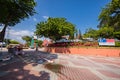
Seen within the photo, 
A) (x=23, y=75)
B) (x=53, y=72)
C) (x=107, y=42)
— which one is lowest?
(x=53, y=72)

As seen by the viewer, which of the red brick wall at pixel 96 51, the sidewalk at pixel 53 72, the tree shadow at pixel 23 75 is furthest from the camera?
the red brick wall at pixel 96 51

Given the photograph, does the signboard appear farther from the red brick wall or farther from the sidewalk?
the sidewalk

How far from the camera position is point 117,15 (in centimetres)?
2364

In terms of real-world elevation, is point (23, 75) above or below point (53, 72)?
above

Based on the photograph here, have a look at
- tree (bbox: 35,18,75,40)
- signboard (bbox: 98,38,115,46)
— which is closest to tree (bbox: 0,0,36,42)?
tree (bbox: 35,18,75,40)

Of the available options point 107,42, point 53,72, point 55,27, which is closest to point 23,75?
point 53,72

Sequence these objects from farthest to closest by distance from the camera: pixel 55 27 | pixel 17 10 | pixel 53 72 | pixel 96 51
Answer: pixel 55 27 < pixel 96 51 < pixel 17 10 < pixel 53 72

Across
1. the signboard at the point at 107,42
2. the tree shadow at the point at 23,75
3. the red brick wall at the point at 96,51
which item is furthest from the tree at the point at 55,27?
the tree shadow at the point at 23,75

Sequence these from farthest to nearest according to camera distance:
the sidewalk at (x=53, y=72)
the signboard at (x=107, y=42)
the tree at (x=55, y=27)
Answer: the tree at (x=55, y=27)
the signboard at (x=107, y=42)
the sidewalk at (x=53, y=72)

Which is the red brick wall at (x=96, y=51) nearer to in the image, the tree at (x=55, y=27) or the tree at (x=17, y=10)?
the tree at (x=55, y=27)

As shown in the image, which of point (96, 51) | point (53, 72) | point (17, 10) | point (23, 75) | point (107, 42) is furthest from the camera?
point (107, 42)

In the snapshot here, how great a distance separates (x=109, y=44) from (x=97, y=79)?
18763mm

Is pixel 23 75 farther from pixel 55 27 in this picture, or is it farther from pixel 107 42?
pixel 107 42

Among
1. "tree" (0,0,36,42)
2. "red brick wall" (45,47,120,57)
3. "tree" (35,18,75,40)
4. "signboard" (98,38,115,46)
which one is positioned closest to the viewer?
"tree" (0,0,36,42)
